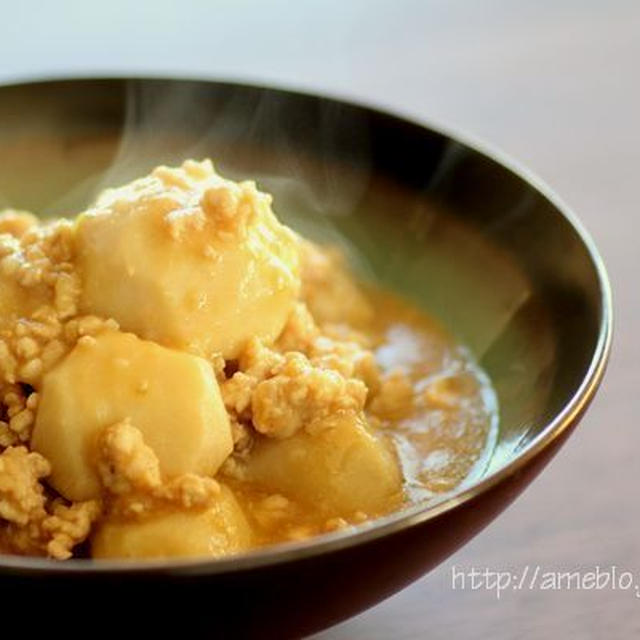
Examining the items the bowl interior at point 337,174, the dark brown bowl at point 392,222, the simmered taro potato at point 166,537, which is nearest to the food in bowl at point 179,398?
the simmered taro potato at point 166,537

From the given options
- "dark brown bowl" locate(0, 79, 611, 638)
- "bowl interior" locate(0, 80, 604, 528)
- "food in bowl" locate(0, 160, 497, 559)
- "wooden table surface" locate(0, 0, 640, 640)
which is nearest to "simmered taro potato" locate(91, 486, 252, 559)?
"food in bowl" locate(0, 160, 497, 559)

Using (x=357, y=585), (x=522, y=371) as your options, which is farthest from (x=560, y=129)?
(x=357, y=585)

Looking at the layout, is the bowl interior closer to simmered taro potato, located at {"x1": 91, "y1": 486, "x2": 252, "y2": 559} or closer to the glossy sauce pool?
the glossy sauce pool

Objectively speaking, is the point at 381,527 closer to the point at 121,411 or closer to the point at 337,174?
the point at 121,411

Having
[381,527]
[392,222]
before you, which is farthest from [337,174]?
[381,527]

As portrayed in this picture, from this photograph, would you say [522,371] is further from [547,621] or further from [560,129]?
[560,129]

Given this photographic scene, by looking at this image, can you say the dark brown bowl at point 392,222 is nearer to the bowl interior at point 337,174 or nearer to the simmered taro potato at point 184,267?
the bowl interior at point 337,174
